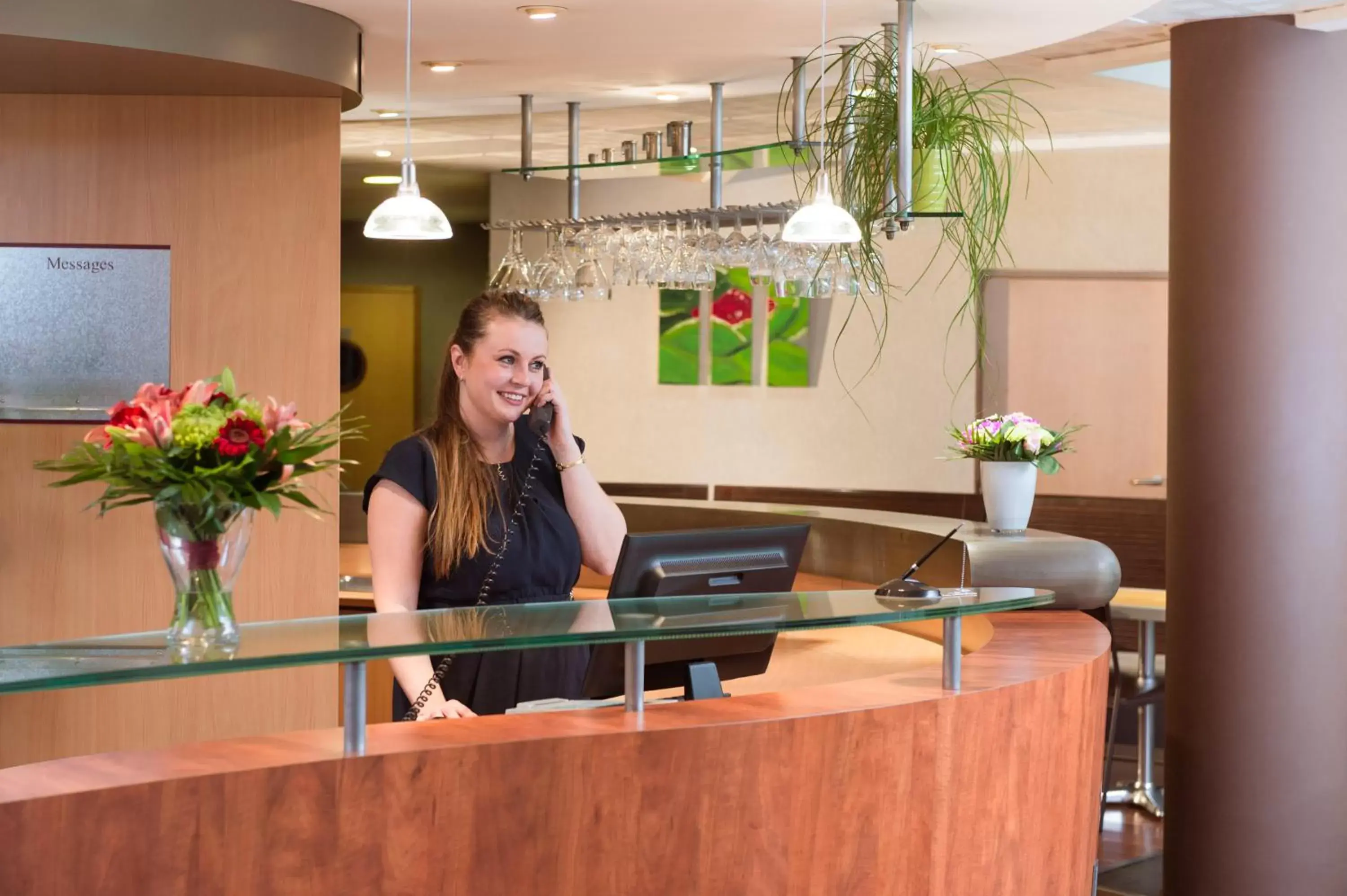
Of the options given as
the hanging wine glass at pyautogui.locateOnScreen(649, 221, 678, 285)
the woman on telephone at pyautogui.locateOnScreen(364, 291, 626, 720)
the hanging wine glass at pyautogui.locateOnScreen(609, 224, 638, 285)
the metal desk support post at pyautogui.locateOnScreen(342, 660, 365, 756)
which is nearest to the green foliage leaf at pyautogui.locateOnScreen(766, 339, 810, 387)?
the hanging wine glass at pyautogui.locateOnScreen(609, 224, 638, 285)

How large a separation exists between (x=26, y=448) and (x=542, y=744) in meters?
3.11

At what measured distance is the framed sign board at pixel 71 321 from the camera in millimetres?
4586

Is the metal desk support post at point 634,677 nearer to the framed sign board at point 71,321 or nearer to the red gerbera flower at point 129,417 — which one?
the red gerbera flower at point 129,417

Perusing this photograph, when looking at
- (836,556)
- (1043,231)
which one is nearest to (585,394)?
(1043,231)

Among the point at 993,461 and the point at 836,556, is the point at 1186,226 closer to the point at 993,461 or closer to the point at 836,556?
the point at 993,461

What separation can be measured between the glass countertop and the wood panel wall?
2.52m

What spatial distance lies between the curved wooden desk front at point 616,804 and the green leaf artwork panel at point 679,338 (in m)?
5.76

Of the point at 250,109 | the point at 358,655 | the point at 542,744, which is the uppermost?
the point at 250,109

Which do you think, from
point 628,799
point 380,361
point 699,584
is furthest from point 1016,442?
point 380,361

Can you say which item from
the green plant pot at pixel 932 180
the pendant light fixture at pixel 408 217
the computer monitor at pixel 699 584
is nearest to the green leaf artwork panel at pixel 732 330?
the green plant pot at pixel 932 180

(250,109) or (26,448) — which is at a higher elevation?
(250,109)

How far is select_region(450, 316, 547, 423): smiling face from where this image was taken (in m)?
2.99

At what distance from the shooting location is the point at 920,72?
4.33m

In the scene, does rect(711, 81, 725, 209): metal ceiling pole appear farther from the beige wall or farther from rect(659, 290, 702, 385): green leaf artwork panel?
rect(659, 290, 702, 385): green leaf artwork panel
